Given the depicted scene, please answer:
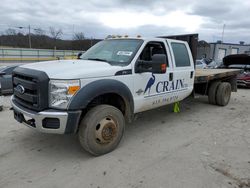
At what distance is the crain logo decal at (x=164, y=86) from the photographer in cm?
449

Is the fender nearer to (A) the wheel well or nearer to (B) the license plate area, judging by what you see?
(A) the wheel well

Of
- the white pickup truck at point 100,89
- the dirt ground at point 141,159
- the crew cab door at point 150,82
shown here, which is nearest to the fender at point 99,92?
the white pickup truck at point 100,89

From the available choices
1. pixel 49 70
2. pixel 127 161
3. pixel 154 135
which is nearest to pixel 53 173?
pixel 127 161

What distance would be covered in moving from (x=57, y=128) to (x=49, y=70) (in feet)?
2.85

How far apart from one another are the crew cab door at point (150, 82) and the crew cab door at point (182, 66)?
9.0 inches

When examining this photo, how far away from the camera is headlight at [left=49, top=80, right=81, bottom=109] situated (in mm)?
3281

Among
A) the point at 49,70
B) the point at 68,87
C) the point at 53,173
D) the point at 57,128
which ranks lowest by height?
the point at 53,173

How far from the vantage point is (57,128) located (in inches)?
133

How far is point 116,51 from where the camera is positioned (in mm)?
4547

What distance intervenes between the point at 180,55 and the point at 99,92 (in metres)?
2.64

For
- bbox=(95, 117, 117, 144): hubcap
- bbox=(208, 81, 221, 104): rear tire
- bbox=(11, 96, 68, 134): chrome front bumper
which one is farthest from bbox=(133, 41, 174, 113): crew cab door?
bbox=(208, 81, 221, 104): rear tire

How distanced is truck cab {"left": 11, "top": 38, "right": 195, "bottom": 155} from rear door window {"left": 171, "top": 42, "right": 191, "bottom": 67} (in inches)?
4.5

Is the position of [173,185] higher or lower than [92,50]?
lower

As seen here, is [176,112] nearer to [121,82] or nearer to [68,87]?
[121,82]
